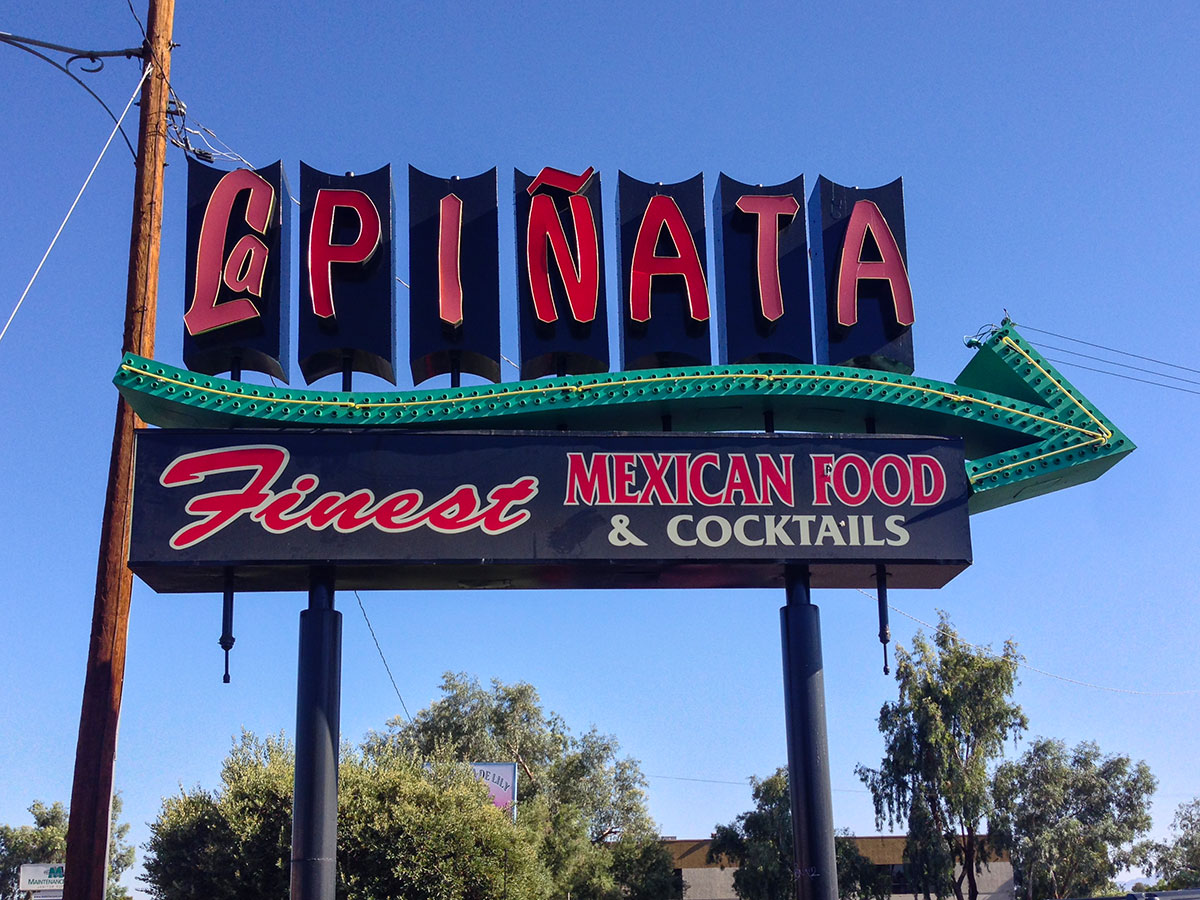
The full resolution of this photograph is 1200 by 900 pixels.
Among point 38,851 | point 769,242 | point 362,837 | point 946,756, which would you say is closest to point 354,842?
point 362,837

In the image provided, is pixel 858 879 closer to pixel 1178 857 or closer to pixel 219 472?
pixel 1178 857

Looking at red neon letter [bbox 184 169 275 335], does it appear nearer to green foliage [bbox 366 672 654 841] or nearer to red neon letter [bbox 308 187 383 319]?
red neon letter [bbox 308 187 383 319]

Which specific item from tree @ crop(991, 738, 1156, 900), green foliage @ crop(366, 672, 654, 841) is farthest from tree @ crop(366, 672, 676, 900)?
tree @ crop(991, 738, 1156, 900)

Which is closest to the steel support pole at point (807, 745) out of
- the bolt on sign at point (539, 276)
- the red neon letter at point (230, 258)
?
the bolt on sign at point (539, 276)

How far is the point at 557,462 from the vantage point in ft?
43.5

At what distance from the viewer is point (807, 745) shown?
501 inches

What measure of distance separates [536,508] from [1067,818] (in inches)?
1518

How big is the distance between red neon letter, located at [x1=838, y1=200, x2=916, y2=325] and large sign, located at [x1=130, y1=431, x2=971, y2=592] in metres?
1.81

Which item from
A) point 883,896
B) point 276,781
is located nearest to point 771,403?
point 276,781

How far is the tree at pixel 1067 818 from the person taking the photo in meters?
44.4

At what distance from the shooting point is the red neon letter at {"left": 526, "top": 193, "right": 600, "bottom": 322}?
14.5 meters

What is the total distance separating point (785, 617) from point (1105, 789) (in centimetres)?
3883

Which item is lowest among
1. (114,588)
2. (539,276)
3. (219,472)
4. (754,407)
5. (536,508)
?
(114,588)

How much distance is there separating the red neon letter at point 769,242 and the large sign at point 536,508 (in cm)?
184
